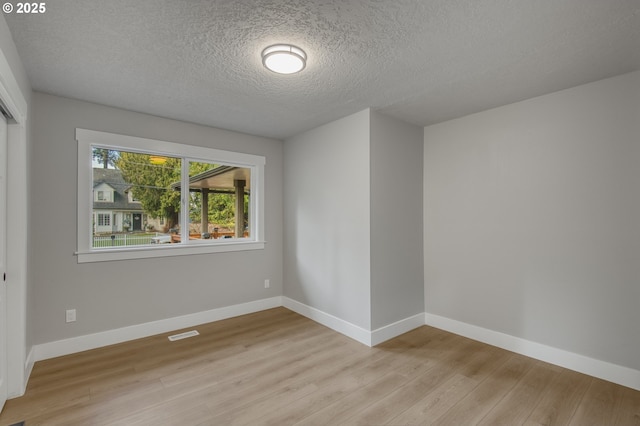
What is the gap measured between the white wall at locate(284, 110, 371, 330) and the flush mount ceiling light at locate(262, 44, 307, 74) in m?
1.21

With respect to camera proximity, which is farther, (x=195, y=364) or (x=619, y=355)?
(x=195, y=364)

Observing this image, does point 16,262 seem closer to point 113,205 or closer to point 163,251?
point 113,205

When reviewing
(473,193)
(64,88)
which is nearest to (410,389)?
(473,193)

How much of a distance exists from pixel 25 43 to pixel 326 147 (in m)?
2.69

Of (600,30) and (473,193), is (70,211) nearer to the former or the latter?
(473,193)

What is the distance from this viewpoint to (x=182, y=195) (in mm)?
3676

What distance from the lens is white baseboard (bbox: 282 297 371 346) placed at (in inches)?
125

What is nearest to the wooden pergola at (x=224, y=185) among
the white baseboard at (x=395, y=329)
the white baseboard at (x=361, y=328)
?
the white baseboard at (x=361, y=328)

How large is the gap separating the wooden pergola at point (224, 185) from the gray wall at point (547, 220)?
260 centimetres

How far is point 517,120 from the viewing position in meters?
2.95

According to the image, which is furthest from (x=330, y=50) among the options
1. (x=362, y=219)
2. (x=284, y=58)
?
(x=362, y=219)

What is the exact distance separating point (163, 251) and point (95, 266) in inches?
25.3

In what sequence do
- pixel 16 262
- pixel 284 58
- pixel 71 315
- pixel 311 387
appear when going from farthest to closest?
pixel 71 315
pixel 311 387
pixel 16 262
pixel 284 58

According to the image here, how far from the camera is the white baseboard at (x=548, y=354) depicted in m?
2.36
